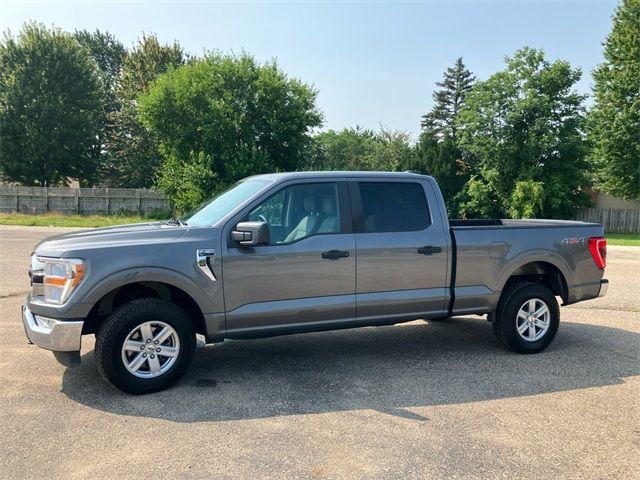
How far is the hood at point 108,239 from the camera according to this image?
4.44 m

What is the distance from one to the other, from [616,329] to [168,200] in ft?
101

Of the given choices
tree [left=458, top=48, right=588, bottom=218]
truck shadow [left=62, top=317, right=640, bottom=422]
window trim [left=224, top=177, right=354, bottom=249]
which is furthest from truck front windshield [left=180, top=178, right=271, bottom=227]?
tree [left=458, top=48, right=588, bottom=218]

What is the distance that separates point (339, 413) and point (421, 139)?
1380 inches

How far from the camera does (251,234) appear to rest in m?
4.61

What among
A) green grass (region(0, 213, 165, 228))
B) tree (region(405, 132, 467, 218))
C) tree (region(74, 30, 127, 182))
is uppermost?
tree (region(74, 30, 127, 182))

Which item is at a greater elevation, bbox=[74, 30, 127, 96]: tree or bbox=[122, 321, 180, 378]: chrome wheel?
bbox=[74, 30, 127, 96]: tree

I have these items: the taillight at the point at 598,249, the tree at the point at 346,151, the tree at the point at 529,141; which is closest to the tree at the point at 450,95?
the tree at the point at 346,151

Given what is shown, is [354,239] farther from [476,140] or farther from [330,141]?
[330,141]

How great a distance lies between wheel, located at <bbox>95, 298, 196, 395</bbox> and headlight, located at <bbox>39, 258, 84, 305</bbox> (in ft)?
1.35

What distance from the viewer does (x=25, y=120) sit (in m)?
38.1

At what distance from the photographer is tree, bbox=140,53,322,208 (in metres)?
29.9

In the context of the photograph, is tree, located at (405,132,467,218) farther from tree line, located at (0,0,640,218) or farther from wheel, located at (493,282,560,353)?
wheel, located at (493,282,560,353)

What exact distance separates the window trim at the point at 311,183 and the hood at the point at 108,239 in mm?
444

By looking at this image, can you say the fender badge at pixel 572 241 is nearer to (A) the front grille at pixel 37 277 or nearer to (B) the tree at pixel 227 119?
(A) the front grille at pixel 37 277
